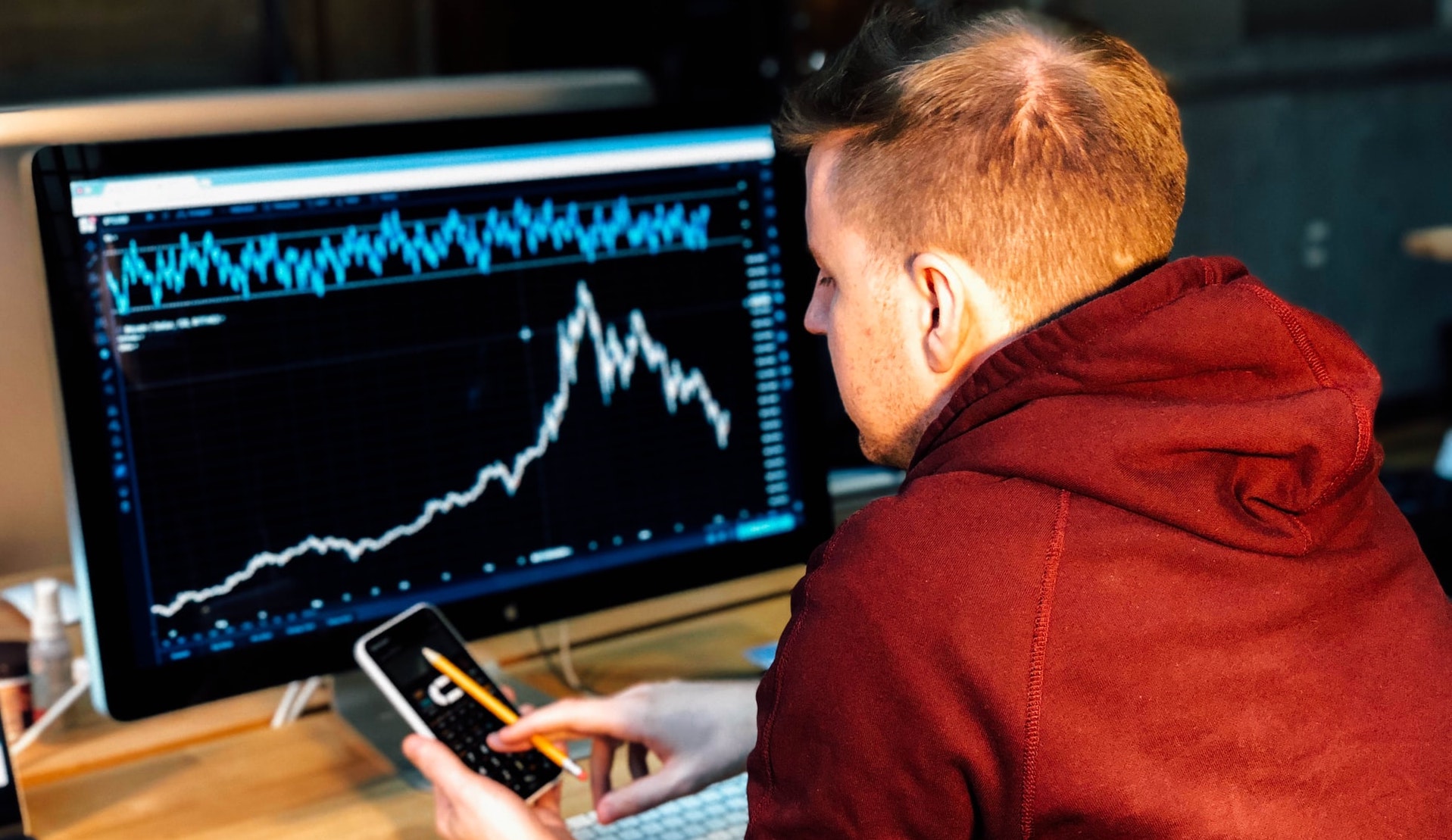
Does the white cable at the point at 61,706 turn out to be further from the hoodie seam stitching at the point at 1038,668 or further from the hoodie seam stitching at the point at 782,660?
the hoodie seam stitching at the point at 1038,668

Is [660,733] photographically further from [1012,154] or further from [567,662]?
[1012,154]

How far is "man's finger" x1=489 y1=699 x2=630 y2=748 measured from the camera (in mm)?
963

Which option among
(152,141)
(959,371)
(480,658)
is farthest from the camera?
(480,658)

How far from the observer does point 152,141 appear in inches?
36.4

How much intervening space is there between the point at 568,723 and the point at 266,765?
0.93 feet

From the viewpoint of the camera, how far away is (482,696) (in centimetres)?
100

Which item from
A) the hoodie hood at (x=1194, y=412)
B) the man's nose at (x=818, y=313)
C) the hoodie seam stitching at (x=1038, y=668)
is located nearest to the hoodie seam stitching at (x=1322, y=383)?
the hoodie hood at (x=1194, y=412)

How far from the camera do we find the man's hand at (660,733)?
975 mm

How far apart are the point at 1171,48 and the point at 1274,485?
2.90 meters

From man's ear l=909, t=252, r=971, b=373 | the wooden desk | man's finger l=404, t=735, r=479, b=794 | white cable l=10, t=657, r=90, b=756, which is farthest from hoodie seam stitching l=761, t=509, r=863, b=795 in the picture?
white cable l=10, t=657, r=90, b=756

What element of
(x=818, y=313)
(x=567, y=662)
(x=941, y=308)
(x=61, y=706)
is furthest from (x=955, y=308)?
(x=61, y=706)

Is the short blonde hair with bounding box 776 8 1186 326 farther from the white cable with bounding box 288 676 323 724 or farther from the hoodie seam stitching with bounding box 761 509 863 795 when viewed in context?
the white cable with bounding box 288 676 323 724

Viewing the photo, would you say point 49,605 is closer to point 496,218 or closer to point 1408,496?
point 496,218

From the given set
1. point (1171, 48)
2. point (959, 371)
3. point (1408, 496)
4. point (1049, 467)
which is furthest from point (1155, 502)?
point (1171, 48)
